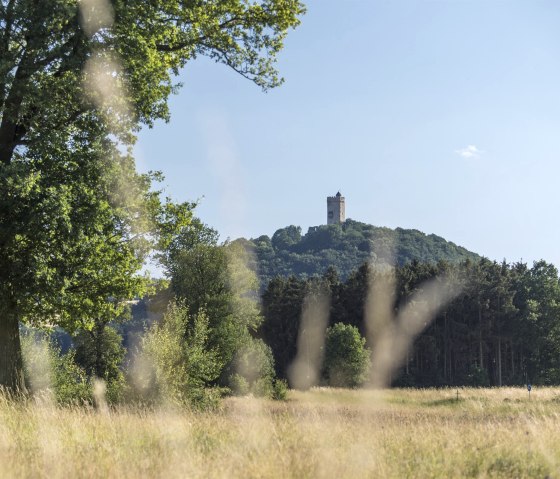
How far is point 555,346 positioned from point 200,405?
6366 centimetres

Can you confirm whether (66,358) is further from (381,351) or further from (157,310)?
(381,351)

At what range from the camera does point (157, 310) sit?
6106cm

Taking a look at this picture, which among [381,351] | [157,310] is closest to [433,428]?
[157,310]

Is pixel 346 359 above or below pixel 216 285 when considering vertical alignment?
below

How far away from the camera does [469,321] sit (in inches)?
3477

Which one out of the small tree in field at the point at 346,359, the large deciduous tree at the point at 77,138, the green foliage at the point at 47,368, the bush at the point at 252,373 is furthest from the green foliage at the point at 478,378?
the large deciduous tree at the point at 77,138

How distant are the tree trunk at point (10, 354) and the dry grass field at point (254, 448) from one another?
4.58 meters

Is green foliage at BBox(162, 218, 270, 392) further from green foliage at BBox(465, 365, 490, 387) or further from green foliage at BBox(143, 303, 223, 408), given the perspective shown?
green foliage at BBox(465, 365, 490, 387)

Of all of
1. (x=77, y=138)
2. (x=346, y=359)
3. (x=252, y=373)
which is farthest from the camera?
(x=346, y=359)

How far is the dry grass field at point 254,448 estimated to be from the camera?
7.37 m

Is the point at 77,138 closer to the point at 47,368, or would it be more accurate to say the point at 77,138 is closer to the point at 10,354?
the point at 10,354

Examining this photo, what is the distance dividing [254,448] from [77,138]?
1023cm

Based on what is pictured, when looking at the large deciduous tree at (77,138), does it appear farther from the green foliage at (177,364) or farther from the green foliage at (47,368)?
the green foliage at (47,368)

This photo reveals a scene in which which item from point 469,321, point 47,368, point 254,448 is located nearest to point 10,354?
point 254,448
